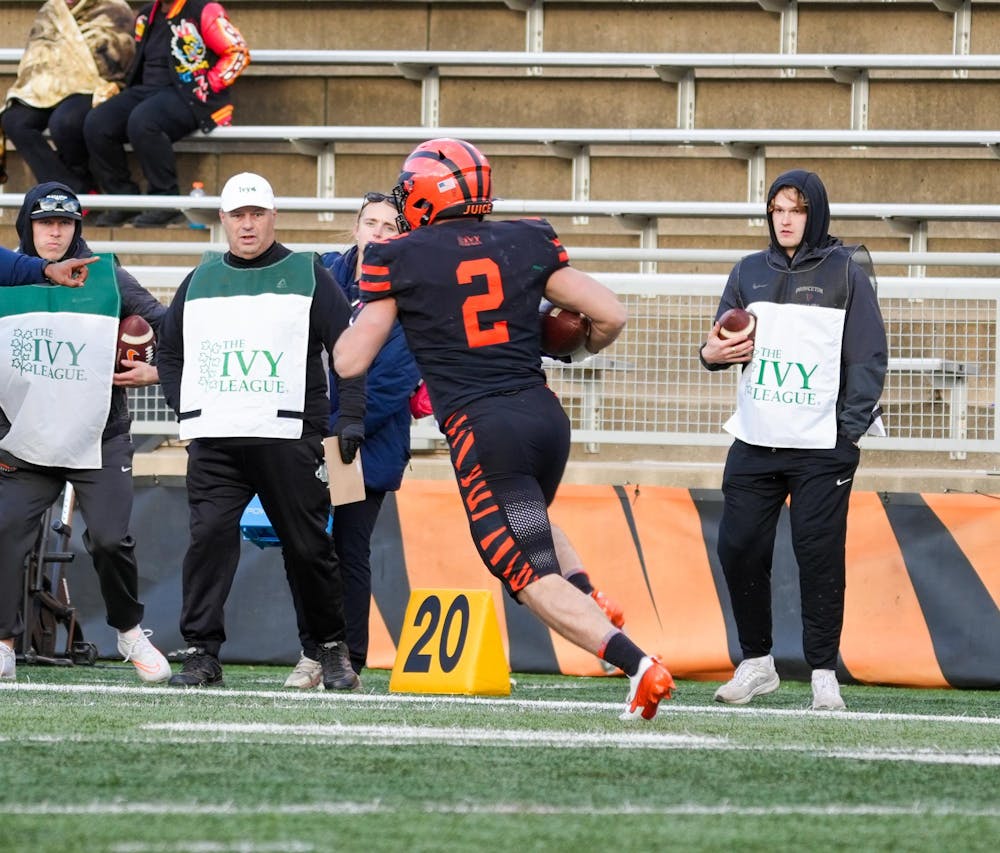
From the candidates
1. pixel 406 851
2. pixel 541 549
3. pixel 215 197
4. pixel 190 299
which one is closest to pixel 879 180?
pixel 215 197

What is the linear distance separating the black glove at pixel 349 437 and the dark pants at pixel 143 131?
5679 mm

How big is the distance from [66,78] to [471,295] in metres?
7.65

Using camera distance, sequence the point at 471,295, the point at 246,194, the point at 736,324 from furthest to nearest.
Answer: the point at 246,194
the point at 736,324
the point at 471,295

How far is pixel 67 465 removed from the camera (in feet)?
23.0

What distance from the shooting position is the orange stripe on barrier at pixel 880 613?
830 centimetres

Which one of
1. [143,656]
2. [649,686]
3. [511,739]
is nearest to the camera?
[511,739]

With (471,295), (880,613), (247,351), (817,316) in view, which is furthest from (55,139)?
(471,295)

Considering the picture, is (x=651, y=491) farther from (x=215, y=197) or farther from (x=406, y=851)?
(x=406, y=851)

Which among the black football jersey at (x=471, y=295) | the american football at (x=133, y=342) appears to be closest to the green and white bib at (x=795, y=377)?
the black football jersey at (x=471, y=295)

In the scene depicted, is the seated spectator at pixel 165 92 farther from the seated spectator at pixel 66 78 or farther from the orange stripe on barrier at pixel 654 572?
the orange stripe on barrier at pixel 654 572

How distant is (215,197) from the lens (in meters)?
11.9

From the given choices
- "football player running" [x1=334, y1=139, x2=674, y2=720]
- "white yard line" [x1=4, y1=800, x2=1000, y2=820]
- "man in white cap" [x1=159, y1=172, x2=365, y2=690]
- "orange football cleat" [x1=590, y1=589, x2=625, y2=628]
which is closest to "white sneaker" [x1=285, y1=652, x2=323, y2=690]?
"man in white cap" [x1=159, y1=172, x2=365, y2=690]

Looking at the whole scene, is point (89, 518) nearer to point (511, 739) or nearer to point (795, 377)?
point (795, 377)

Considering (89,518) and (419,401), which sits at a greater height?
(419,401)
